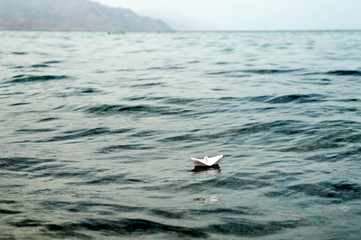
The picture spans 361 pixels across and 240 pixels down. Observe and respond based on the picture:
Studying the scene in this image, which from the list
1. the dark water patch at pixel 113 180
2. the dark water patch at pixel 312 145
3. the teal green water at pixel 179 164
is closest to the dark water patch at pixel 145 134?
the teal green water at pixel 179 164

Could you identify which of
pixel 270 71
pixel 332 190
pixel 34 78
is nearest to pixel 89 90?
pixel 34 78

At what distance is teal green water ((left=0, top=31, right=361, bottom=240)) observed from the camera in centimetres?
367

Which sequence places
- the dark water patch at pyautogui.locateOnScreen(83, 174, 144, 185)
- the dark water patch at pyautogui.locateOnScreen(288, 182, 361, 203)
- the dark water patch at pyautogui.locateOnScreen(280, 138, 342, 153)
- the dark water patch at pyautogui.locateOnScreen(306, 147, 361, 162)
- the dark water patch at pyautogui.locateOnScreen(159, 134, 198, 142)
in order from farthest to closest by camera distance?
the dark water patch at pyautogui.locateOnScreen(159, 134, 198, 142)
the dark water patch at pyautogui.locateOnScreen(280, 138, 342, 153)
the dark water patch at pyautogui.locateOnScreen(306, 147, 361, 162)
the dark water patch at pyautogui.locateOnScreen(83, 174, 144, 185)
the dark water patch at pyautogui.locateOnScreen(288, 182, 361, 203)

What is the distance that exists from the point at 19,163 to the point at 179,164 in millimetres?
2142

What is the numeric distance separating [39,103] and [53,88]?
2.72 meters

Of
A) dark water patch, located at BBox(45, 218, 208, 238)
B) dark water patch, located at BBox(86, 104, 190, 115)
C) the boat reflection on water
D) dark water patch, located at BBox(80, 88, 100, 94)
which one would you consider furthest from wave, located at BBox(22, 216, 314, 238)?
dark water patch, located at BBox(80, 88, 100, 94)

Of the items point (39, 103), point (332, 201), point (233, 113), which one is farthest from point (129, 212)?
point (39, 103)

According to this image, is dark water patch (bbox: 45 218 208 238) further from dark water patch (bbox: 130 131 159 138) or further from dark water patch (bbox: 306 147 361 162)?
dark water patch (bbox: 130 131 159 138)

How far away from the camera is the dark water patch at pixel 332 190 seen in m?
4.26

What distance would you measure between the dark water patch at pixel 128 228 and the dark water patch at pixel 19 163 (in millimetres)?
1943

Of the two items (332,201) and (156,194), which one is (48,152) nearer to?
(156,194)

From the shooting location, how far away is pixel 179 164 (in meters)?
5.48

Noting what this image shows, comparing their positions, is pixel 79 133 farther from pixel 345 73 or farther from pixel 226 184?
pixel 345 73

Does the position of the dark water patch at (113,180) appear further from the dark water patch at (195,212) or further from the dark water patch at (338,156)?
the dark water patch at (338,156)
